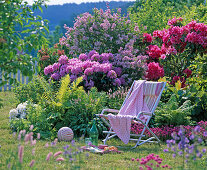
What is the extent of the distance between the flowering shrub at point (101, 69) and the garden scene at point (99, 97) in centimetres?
3

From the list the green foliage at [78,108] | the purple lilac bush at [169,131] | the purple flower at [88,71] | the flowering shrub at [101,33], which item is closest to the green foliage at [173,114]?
the purple lilac bush at [169,131]

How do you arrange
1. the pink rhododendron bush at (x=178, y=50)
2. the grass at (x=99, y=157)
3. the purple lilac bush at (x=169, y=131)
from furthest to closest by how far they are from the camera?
the pink rhododendron bush at (x=178, y=50) → the purple lilac bush at (x=169, y=131) → the grass at (x=99, y=157)

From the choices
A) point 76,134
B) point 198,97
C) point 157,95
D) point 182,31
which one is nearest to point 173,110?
point 157,95

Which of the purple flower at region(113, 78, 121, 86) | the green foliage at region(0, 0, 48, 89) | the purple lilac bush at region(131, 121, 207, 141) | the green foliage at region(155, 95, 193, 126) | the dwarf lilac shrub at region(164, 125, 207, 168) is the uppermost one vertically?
the green foliage at region(0, 0, 48, 89)

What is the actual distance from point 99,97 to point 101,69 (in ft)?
4.47

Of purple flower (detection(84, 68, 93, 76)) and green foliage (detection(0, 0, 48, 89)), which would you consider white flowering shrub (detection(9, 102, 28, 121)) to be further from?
green foliage (detection(0, 0, 48, 89))

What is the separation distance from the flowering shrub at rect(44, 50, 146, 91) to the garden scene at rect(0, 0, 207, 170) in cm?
3

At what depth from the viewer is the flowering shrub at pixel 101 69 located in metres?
8.05

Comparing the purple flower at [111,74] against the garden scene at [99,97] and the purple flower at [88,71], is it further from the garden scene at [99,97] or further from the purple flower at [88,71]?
the purple flower at [88,71]

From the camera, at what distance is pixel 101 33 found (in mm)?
9906

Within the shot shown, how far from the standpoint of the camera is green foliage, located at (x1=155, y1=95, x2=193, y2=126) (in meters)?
6.33

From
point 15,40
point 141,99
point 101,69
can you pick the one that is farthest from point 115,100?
point 15,40

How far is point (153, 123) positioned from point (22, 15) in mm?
3909

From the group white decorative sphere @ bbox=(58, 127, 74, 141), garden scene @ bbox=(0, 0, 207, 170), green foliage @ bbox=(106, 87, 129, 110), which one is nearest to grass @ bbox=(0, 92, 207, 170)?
garden scene @ bbox=(0, 0, 207, 170)
